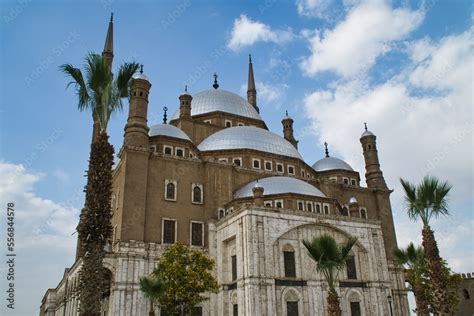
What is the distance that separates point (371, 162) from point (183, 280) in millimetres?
22711

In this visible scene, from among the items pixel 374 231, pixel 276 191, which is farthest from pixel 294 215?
pixel 374 231

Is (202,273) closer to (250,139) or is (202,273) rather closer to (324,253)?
(324,253)

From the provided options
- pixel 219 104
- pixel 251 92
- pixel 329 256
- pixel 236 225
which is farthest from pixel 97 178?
pixel 251 92

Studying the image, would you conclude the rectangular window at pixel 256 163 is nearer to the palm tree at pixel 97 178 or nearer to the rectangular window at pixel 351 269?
the rectangular window at pixel 351 269

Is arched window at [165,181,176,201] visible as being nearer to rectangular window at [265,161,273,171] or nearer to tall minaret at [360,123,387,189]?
rectangular window at [265,161,273,171]

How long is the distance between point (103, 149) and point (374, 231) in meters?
21.0


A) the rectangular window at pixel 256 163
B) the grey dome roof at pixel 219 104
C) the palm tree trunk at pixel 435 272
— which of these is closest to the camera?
the palm tree trunk at pixel 435 272

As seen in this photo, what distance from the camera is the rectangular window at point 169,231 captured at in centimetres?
2634

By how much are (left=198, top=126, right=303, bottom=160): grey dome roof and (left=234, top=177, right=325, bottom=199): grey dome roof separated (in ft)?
13.7

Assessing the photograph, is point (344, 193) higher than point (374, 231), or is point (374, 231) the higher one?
point (344, 193)

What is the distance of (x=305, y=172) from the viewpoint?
35.8m

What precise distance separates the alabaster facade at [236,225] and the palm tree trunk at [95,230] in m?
12.7

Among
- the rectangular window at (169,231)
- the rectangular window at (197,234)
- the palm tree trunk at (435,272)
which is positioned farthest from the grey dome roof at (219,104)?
the palm tree trunk at (435,272)

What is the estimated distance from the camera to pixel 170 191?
90.9 ft
